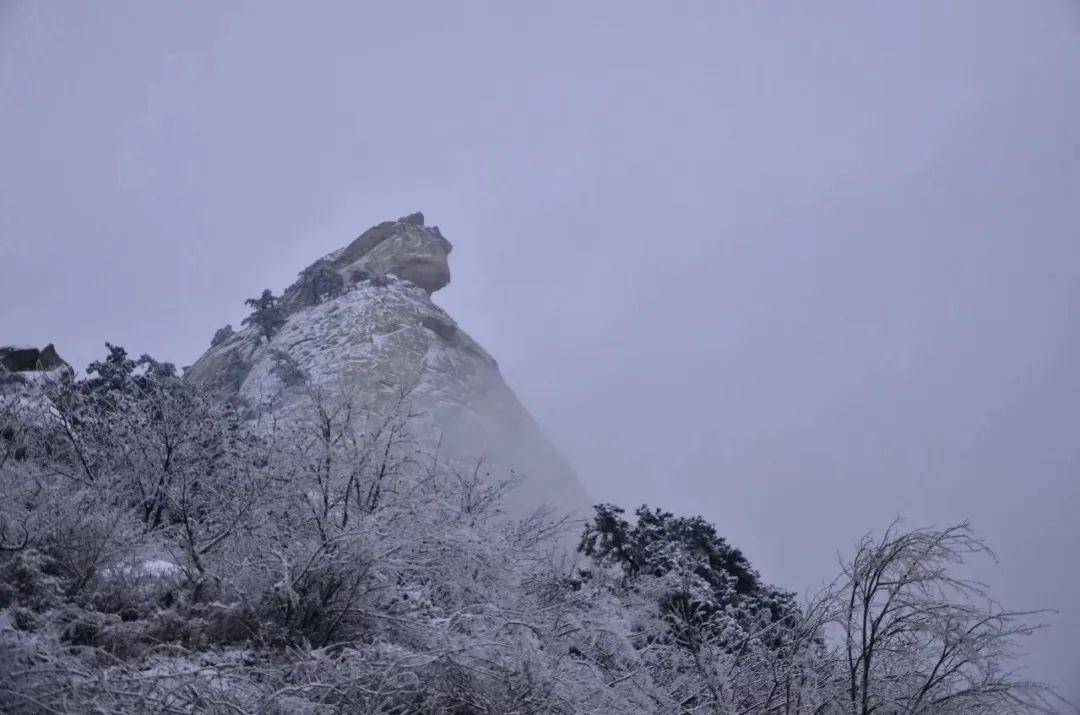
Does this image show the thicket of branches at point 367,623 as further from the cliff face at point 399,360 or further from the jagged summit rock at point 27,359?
the cliff face at point 399,360

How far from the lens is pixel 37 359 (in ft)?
63.1

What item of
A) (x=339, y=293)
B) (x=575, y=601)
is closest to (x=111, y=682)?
(x=575, y=601)

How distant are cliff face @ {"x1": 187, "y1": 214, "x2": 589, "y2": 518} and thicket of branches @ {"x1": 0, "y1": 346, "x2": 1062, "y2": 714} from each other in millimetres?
24735

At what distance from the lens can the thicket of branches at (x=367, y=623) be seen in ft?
13.8

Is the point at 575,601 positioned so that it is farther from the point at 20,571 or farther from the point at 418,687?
the point at 20,571

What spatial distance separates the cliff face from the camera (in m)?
38.2

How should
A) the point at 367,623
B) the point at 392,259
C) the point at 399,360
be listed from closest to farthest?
1. the point at 367,623
2. the point at 399,360
3. the point at 392,259

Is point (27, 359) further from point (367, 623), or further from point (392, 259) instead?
point (392, 259)

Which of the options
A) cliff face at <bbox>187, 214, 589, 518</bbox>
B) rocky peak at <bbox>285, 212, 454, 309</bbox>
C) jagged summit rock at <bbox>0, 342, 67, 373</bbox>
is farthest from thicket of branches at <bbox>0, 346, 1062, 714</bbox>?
rocky peak at <bbox>285, 212, 454, 309</bbox>

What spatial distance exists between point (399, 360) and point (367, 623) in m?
37.3

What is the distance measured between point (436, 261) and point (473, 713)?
57.2m

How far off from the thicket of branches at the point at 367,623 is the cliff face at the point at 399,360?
81.2 ft

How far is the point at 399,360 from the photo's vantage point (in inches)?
1666

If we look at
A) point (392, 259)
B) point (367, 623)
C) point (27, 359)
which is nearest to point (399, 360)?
point (392, 259)
